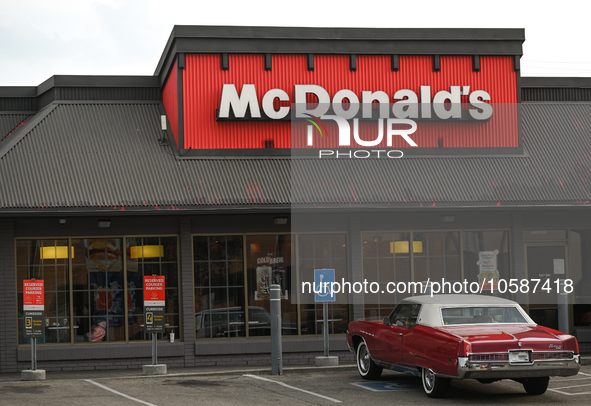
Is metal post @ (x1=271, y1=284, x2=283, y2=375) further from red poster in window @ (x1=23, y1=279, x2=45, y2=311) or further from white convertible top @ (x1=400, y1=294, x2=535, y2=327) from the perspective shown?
red poster in window @ (x1=23, y1=279, x2=45, y2=311)

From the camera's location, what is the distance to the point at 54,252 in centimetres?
1597

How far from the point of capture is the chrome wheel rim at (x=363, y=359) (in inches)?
523

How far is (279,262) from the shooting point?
16.6 m

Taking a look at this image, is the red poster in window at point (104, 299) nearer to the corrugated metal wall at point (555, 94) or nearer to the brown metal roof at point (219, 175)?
the brown metal roof at point (219, 175)

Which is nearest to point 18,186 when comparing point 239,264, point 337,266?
point 239,264

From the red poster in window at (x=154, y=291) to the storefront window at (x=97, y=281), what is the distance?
1.44m

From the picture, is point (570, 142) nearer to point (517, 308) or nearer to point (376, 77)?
point (376, 77)

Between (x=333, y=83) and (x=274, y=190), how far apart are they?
3.43 m

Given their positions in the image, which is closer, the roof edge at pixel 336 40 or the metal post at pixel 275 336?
the metal post at pixel 275 336

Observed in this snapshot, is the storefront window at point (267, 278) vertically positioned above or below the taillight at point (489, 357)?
above

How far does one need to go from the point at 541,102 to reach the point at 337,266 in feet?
23.6

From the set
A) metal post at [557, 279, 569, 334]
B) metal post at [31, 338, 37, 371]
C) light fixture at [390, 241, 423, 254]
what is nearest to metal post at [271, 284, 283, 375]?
light fixture at [390, 241, 423, 254]

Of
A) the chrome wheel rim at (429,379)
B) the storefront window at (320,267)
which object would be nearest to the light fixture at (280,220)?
the storefront window at (320,267)

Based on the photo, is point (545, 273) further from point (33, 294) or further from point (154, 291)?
point (33, 294)
